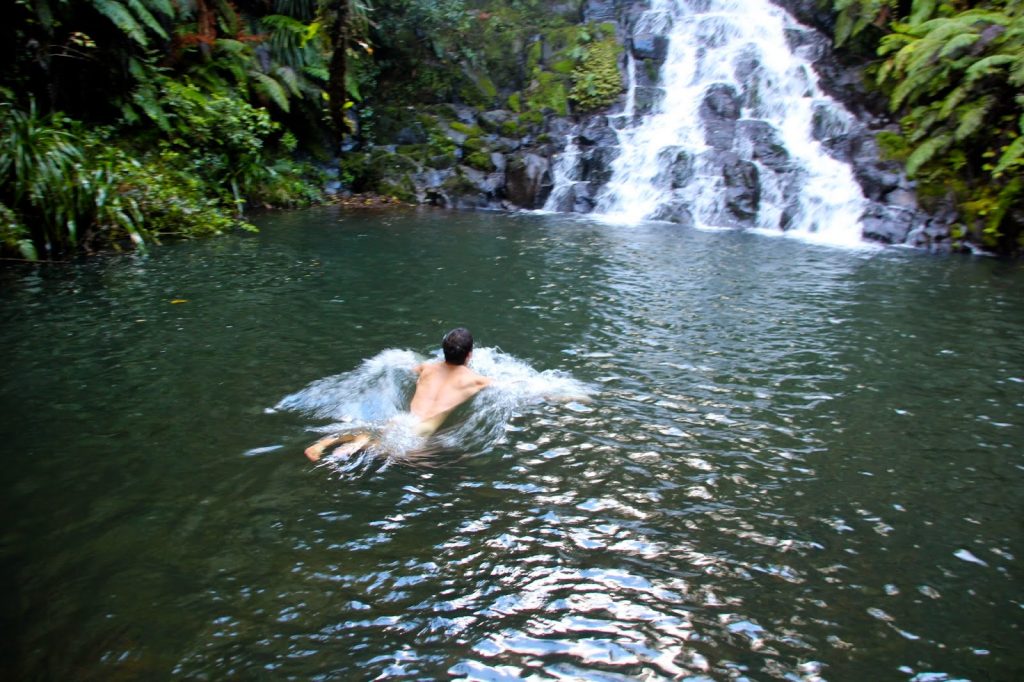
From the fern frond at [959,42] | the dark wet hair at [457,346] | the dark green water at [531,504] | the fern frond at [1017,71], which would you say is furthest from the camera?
the fern frond at [959,42]

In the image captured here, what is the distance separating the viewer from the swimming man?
5.53 meters

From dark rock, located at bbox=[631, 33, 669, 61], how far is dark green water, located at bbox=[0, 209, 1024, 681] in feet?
54.4

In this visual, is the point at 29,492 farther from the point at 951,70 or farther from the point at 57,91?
the point at 951,70

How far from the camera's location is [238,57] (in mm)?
16969

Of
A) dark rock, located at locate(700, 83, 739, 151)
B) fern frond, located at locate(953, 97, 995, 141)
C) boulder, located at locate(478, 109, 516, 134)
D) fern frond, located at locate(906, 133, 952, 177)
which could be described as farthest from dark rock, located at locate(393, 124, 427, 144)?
fern frond, located at locate(953, 97, 995, 141)

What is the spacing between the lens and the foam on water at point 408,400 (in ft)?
17.6

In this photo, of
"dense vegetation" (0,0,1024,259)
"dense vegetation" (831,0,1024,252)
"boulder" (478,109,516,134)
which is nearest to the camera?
"dense vegetation" (0,0,1024,259)

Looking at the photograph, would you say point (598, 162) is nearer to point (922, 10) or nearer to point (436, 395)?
point (922, 10)

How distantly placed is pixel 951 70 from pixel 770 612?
16697mm

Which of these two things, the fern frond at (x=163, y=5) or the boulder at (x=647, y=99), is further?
the boulder at (x=647, y=99)

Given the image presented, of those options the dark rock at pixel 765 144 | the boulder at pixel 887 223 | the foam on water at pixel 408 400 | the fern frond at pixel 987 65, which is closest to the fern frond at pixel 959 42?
the fern frond at pixel 987 65

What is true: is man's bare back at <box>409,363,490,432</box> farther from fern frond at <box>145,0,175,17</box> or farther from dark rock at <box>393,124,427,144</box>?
dark rock at <box>393,124,427,144</box>

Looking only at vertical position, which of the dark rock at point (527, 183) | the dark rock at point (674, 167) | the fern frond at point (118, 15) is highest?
the fern frond at point (118, 15)

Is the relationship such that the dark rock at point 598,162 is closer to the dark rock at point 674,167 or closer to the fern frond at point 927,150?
the dark rock at point 674,167
